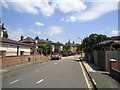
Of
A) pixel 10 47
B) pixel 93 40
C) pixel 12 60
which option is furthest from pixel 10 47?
pixel 93 40

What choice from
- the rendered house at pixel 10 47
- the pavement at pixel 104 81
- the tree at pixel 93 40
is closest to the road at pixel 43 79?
the pavement at pixel 104 81

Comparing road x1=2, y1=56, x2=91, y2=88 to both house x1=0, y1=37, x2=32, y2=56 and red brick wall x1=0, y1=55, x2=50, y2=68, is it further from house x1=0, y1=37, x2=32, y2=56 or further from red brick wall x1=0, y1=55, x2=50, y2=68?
house x1=0, y1=37, x2=32, y2=56

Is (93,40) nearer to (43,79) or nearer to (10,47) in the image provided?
(10,47)

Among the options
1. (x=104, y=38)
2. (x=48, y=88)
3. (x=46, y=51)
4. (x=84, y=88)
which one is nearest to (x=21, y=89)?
(x=48, y=88)

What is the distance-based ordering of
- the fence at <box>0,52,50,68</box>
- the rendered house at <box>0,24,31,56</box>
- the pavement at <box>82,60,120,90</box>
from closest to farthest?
the pavement at <box>82,60,120,90</box> < the fence at <box>0,52,50,68</box> < the rendered house at <box>0,24,31,56</box>

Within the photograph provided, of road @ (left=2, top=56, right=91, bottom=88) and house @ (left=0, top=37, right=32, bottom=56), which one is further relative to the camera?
house @ (left=0, top=37, right=32, bottom=56)

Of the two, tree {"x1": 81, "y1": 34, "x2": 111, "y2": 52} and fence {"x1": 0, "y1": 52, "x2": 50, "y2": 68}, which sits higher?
tree {"x1": 81, "y1": 34, "x2": 111, "y2": 52}

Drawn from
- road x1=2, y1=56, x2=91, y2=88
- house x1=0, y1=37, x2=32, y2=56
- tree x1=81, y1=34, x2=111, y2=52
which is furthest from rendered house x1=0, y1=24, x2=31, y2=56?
tree x1=81, y1=34, x2=111, y2=52

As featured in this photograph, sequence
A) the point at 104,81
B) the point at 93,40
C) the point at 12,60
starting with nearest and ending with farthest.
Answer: the point at 104,81, the point at 12,60, the point at 93,40

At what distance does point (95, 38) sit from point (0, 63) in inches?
856

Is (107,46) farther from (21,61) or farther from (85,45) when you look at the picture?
(21,61)

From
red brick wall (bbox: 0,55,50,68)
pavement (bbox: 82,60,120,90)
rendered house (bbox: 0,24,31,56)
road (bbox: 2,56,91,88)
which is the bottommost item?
road (bbox: 2,56,91,88)

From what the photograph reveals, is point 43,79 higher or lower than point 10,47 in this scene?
lower

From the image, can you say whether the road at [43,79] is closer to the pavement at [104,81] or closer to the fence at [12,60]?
the pavement at [104,81]
